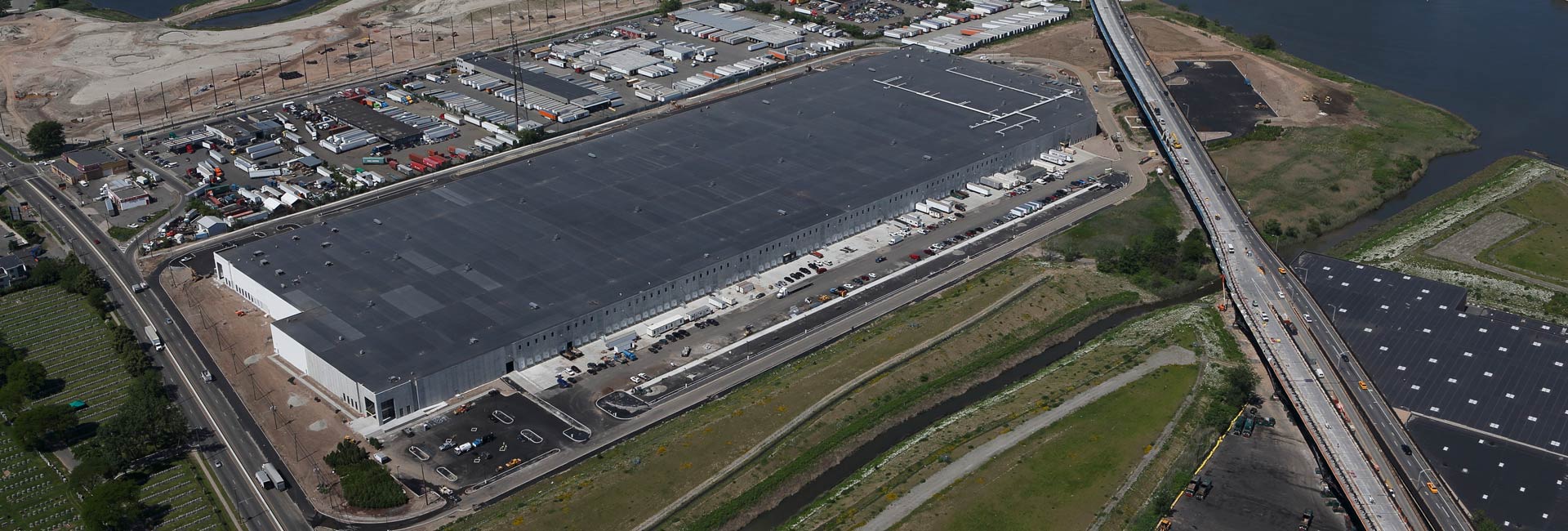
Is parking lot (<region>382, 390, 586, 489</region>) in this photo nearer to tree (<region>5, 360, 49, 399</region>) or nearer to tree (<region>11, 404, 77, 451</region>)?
tree (<region>11, 404, 77, 451</region>)

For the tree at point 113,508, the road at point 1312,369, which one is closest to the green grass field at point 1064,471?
the road at point 1312,369

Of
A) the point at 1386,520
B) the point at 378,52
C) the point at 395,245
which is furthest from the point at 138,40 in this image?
the point at 1386,520

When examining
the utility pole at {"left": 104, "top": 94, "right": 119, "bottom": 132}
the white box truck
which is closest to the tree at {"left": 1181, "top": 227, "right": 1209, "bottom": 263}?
the white box truck

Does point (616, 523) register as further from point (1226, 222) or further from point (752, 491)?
point (1226, 222)

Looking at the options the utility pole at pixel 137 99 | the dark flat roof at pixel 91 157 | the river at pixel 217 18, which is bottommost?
the river at pixel 217 18

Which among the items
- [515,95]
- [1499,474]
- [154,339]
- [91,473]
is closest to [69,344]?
[154,339]

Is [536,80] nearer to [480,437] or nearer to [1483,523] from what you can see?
[480,437]

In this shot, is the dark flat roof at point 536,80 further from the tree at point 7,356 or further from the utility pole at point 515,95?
the tree at point 7,356
